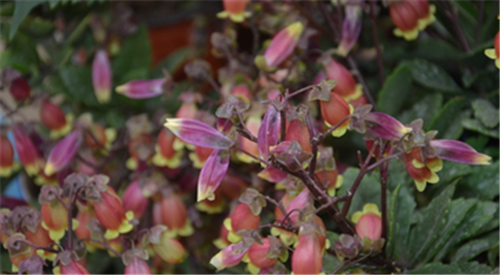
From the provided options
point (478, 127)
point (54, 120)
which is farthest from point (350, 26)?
point (54, 120)

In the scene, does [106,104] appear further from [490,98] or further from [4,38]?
[490,98]

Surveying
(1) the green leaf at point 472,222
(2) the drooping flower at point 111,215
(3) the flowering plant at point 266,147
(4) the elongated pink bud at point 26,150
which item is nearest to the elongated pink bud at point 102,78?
(3) the flowering plant at point 266,147

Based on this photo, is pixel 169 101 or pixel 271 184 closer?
pixel 271 184

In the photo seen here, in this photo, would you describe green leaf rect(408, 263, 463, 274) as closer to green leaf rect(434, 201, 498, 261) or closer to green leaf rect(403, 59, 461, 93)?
green leaf rect(434, 201, 498, 261)

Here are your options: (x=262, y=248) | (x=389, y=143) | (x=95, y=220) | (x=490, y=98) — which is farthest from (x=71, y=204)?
(x=490, y=98)

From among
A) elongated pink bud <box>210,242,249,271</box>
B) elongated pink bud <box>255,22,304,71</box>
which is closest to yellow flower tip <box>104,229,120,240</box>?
elongated pink bud <box>210,242,249,271</box>

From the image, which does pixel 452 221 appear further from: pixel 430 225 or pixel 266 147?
pixel 266 147

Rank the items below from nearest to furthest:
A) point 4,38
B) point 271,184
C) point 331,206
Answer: point 331,206 → point 271,184 → point 4,38
